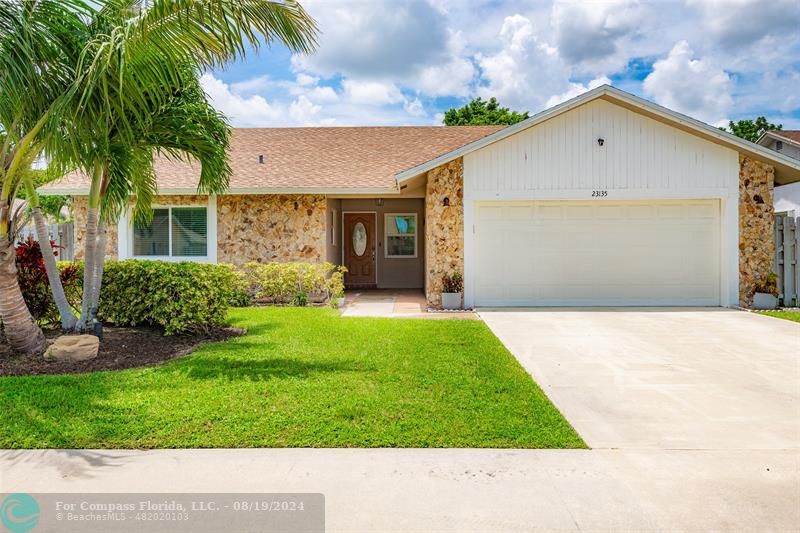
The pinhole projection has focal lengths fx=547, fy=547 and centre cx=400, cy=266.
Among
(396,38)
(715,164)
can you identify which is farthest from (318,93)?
(715,164)

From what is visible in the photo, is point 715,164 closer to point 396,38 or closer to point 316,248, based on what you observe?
point 396,38

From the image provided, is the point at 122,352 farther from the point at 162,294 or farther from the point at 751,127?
the point at 751,127

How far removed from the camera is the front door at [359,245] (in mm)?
17172

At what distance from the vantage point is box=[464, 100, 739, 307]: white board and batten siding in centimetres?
1184

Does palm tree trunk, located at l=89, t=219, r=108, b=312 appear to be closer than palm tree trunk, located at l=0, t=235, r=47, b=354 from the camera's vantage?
No

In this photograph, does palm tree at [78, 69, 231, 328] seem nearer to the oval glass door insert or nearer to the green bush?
the green bush

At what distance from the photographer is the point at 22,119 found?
245 inches

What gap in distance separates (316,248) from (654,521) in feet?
37.4

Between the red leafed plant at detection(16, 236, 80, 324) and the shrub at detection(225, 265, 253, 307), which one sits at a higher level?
the red leafed plant at detection(16, 236, 80, 324)

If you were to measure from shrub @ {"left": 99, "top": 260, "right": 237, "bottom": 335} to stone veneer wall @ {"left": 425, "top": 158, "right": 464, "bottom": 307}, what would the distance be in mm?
4821

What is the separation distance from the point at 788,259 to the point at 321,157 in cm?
1179

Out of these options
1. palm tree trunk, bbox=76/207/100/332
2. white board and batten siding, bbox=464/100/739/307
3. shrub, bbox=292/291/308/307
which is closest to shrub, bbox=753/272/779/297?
white board and batten siding, bbox=464/100/739/307

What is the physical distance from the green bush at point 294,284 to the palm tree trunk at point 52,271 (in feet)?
16.5

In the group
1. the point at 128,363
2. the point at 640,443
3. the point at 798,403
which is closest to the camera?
the point at 640,443
